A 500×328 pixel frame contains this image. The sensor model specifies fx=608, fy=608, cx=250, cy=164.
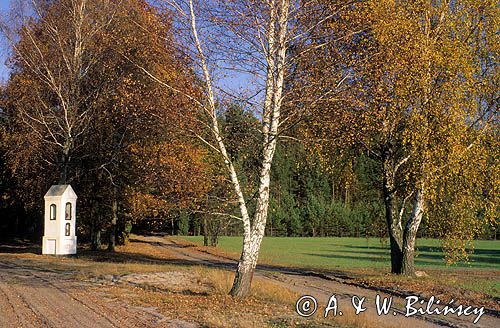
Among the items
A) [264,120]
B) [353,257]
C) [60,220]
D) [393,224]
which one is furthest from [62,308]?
[353,257]

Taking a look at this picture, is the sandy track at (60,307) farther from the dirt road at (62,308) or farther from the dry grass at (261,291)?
the dry grass at (261,291)

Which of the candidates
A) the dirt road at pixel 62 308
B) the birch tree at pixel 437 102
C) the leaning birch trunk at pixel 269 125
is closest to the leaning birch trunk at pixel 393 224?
the birch tree at pixel 437 102

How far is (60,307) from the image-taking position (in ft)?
42.0

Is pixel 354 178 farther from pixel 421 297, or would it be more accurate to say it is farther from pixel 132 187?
pixel 132 187

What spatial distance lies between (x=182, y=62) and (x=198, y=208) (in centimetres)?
369

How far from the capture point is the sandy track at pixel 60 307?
36.8 ft

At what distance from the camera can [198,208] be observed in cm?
1549

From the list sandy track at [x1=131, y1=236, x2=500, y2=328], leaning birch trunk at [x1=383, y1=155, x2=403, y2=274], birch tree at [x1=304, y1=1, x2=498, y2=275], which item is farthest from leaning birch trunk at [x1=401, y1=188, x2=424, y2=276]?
sandy track at [x1=131, y1=236, x2=500, y2=328]

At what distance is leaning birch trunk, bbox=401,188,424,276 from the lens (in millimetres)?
22969

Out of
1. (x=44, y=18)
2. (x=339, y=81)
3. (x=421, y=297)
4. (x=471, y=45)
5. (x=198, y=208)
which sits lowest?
(x=421, y=297)

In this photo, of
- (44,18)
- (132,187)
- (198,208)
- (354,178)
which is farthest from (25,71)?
(198,208)

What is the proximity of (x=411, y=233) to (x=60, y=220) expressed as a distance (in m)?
16.7

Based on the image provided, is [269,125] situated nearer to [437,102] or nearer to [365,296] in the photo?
[365,296]

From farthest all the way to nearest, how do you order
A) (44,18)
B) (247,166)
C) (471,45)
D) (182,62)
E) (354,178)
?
(44,18), (354,178), (471,45), (247,166), (182,62)
